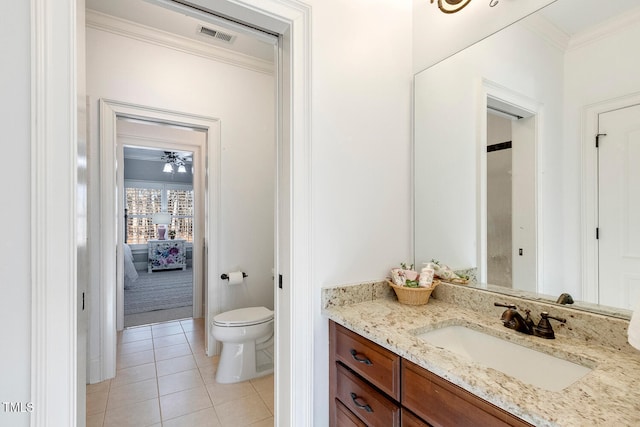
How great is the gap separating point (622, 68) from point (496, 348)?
106 centimetres

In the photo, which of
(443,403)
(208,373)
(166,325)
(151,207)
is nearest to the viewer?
(443,403)

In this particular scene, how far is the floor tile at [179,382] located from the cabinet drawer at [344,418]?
1368 millimetres

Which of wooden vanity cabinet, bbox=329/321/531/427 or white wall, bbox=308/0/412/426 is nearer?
wooden vanity cabinet, bbox=329/321/531/427

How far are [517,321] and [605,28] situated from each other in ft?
3.54

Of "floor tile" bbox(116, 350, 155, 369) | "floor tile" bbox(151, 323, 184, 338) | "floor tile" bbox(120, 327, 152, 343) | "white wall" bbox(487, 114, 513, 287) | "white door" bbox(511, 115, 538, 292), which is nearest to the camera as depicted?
"white door" bbox(511, 115, 538, 292)

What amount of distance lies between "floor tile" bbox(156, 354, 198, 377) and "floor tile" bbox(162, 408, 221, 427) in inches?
24.7

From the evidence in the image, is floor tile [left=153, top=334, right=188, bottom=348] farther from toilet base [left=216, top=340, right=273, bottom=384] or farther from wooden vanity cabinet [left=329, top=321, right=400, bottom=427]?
wooden vanity cabinet [left=329, top=321, right=400, bottom=427]

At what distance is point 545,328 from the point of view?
1008mm

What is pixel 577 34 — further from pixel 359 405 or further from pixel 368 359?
pixel 359 405

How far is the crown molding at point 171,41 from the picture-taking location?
2137mm

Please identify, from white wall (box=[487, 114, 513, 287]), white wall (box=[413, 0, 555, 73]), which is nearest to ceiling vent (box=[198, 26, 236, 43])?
white wall (box=[413, 0, 555, 73])

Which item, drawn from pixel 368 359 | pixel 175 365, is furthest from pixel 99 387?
pixel 368 359

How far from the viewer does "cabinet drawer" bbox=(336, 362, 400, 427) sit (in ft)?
A: 3.18

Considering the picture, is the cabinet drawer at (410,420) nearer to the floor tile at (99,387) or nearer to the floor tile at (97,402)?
the floor tile at (97,402)
